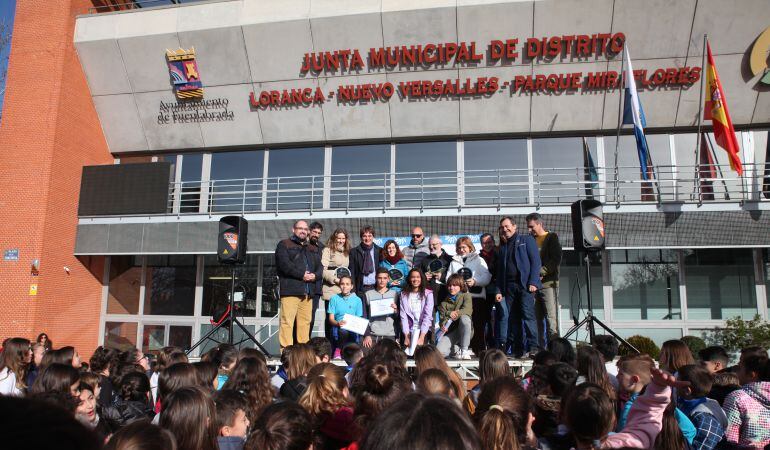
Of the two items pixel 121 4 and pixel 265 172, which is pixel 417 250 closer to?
pixel 265 172

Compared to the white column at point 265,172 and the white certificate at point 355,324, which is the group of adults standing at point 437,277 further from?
the white column at point 265,172

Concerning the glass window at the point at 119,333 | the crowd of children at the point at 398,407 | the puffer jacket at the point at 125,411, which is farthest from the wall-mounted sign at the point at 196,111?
the puffer jacket at the point at 125,411

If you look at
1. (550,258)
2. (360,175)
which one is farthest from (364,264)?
(360,175)

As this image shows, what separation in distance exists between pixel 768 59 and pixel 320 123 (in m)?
10.3

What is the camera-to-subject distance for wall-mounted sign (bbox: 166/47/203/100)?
44.5 feet

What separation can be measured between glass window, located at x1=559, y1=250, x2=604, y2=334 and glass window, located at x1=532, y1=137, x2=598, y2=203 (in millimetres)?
1517

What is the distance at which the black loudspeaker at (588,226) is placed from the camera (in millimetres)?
7949

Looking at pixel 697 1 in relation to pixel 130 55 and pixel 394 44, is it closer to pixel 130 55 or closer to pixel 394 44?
pixel 394 44

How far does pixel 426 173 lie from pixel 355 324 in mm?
6385

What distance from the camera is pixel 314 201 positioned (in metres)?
13.6

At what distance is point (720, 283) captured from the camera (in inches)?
462

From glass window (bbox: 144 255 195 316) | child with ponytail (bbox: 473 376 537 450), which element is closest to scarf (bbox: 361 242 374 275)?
child with ponytail (bbox: 473 376 537 450)

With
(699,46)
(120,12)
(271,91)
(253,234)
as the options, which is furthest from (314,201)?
(699,46)

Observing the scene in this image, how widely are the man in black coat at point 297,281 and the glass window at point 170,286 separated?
23.3ft
